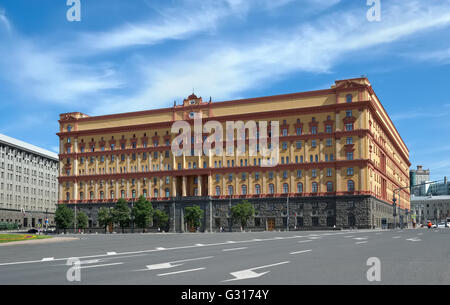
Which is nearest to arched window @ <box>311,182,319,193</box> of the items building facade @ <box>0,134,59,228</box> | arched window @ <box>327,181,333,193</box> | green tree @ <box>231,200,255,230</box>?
arched window @ <box>327,181,333,193</box>

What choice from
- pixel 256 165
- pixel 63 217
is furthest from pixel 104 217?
pixel 256 165

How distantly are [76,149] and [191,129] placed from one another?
28.9 metres

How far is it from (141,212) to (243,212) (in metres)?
19.6

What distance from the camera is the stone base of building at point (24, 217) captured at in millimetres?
126000

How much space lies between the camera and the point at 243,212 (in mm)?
93312

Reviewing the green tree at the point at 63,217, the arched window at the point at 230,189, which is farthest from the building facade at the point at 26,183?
the arched window at the point at 230,189

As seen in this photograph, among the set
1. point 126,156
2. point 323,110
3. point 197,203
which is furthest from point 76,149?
point 323,110

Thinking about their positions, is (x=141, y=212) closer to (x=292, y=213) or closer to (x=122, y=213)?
(x=122, y=213)

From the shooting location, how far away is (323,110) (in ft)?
304

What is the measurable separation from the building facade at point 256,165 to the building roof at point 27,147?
23.4 metres

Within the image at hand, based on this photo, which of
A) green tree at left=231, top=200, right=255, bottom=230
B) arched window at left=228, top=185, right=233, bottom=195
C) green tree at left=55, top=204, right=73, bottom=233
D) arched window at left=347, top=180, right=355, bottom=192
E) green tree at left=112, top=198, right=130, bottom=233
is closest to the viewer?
arched window at left=347, top=180, right=355, bottom=192

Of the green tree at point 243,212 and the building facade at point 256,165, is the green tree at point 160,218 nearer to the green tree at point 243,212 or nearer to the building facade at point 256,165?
the building facade at point 256,165

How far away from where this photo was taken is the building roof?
427ft

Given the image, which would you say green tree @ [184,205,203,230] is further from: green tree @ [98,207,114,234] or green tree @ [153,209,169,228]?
green tree @ [98,207,114,234]
